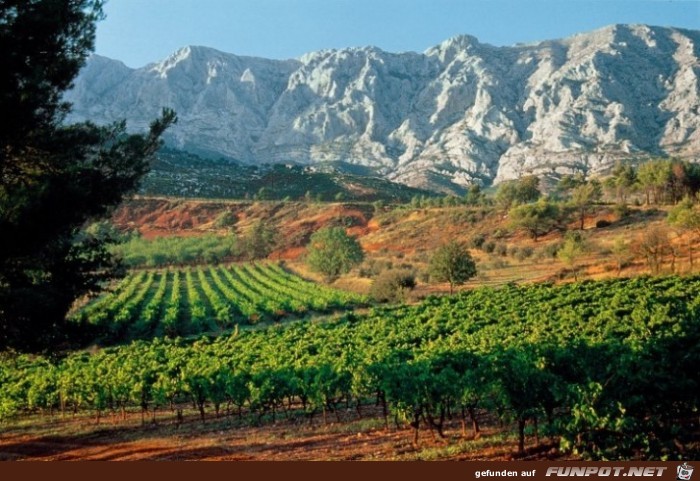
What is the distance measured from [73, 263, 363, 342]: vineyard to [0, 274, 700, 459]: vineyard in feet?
25.5

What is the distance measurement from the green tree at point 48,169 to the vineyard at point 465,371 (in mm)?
4126

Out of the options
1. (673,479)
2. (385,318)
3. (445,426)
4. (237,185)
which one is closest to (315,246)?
(385,318)

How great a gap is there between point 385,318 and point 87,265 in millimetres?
28650

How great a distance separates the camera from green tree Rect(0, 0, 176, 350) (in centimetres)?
1369

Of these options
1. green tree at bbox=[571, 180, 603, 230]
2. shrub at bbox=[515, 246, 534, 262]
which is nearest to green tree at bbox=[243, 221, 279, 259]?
shrub at bbox=[515, 246, 534, 262]

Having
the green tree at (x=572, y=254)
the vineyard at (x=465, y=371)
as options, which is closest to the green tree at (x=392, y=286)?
the vineyard at (x=465, y=371)

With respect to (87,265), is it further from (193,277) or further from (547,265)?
(193,277)

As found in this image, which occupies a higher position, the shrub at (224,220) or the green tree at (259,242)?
the shrub at (224,220)

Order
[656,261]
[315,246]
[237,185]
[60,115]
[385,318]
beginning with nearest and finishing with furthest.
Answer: [60,115] → [385,318] → [656,261] → [315,246] → [237,185]

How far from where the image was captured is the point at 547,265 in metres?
65.1

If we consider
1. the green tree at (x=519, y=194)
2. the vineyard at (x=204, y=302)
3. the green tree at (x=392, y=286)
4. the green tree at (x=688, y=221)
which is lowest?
the vineyard at (x=204, y=302)

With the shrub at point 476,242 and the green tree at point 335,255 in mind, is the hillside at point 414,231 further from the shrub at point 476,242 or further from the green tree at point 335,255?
the green tree at point 335,255

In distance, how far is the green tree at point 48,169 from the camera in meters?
13.7

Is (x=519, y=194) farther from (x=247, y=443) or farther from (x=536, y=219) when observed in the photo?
(x=247, y=443)
